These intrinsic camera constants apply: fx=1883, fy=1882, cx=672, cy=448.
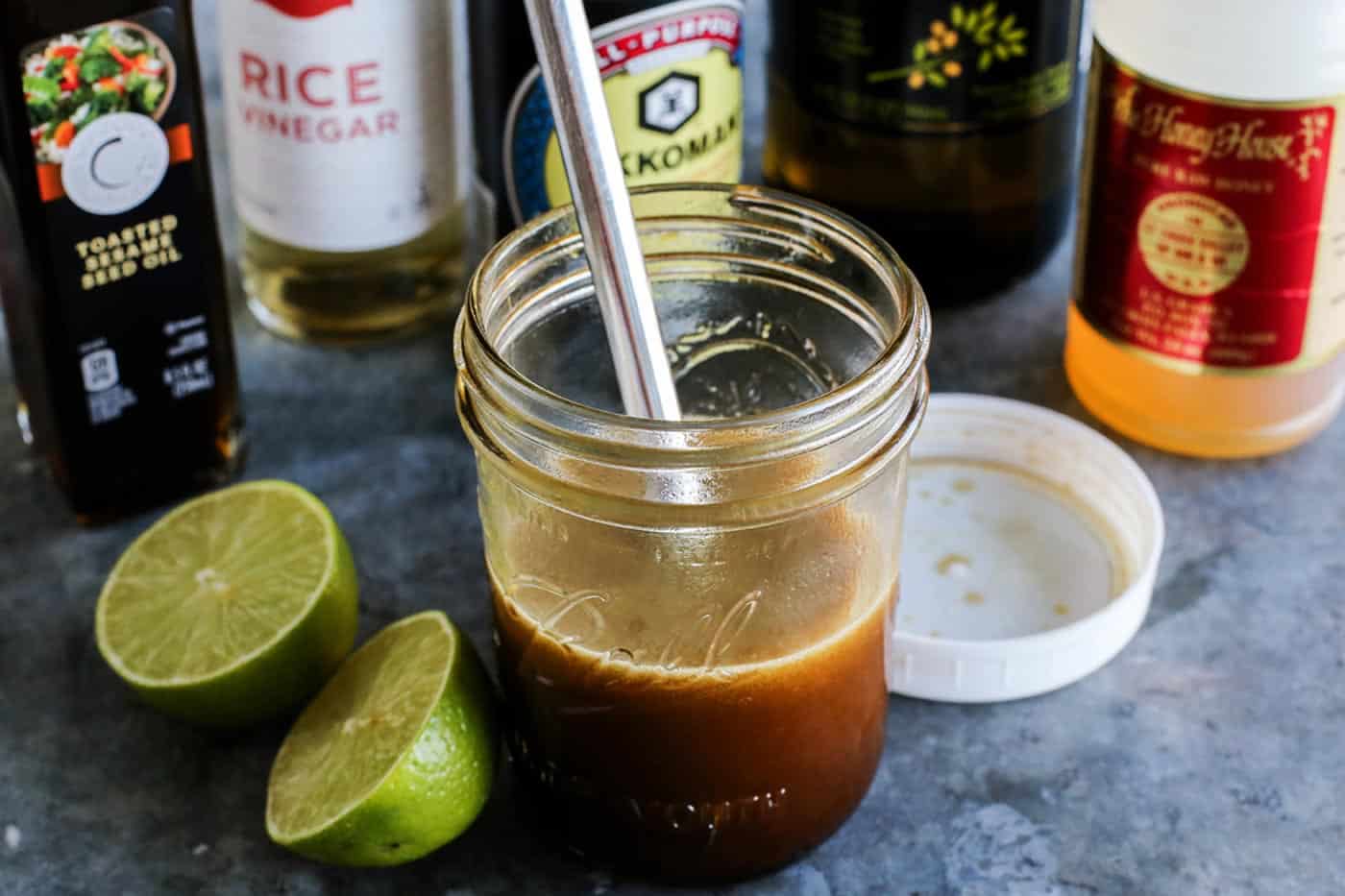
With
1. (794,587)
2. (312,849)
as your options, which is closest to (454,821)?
(312,849)

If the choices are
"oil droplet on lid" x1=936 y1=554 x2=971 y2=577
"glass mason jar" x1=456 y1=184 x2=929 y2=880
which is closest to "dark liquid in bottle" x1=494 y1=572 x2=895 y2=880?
"glass mason jar" x1=456 y1=184 x2=929 y2=880

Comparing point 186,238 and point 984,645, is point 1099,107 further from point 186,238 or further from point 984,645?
point 186,238

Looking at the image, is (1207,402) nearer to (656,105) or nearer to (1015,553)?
(1015,553)

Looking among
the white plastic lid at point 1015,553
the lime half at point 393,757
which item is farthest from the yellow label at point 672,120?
the lime half at point 393,757

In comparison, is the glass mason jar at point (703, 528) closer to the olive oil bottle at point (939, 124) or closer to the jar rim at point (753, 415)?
the jar rim at point (753, 415)

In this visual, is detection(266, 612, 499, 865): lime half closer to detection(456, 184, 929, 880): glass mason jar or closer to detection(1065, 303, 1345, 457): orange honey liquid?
detection(456, 184, 929, 880): glass mason jar

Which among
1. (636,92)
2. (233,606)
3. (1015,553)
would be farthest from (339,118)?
(1015,553)
